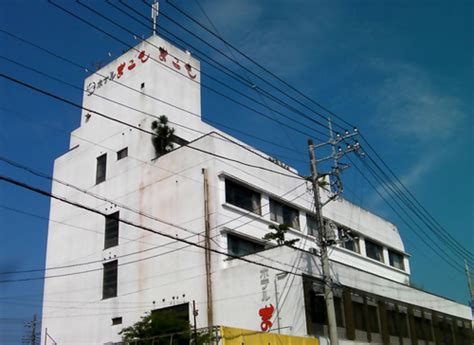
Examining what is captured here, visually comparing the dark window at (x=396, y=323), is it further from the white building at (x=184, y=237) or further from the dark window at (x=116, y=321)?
the dark window at (x=116, y=321)

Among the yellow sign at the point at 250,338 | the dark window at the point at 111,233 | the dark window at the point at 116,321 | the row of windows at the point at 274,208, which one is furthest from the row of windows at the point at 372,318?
the dark window at the point at 111,233

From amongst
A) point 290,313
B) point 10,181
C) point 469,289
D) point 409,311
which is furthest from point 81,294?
point 469,289

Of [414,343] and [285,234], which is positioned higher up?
[285,234]

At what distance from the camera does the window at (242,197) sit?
33.9 m

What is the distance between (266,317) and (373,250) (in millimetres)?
21826

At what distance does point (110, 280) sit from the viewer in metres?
36.7

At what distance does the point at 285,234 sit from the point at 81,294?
14.0 m

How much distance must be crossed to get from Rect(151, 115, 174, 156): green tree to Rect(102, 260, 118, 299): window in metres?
7.75

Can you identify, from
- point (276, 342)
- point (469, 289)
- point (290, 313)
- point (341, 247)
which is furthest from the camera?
point (469, 289)

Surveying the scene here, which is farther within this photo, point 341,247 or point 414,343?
point 341,247

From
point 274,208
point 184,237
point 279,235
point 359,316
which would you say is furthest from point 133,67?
point 359,316

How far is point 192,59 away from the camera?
44156 mm

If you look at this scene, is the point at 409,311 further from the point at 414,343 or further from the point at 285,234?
the point at 285,234

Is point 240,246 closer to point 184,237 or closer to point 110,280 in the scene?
point 184,237
